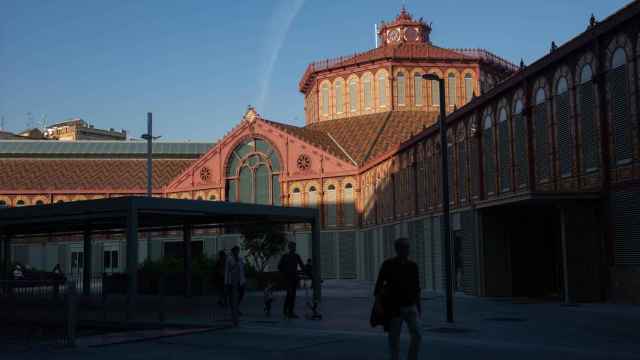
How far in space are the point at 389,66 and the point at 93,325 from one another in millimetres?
50793

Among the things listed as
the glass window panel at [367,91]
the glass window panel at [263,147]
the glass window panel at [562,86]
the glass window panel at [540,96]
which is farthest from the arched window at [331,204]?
the glass window panel at [562,86]

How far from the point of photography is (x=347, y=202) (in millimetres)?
62719

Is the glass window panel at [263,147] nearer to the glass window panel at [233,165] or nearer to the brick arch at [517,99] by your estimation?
the glass window panel at [233,165]

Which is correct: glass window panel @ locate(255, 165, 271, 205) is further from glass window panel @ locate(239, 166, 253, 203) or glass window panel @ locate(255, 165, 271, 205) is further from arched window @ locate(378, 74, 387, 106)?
arched window @ locate(378, 74, 387, 106)

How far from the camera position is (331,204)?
Answer: 63.5 meters

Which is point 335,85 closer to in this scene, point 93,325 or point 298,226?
point 298,226

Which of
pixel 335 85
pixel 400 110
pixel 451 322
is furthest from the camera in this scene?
pixel 335 85

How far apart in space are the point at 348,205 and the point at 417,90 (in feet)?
45.2

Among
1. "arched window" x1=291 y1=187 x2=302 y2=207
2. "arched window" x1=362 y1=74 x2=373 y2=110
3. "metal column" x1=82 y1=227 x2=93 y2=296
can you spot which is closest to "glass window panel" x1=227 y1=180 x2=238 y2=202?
"arched window" x1=291 y1=187 x2=302 y2=207

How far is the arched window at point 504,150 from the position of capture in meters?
32.5

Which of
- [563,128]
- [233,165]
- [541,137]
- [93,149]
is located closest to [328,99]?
[233,165]

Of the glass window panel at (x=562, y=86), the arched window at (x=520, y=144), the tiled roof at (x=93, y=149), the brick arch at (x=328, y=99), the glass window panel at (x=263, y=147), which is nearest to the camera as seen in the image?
the glass window panel at (x=562, y=86)

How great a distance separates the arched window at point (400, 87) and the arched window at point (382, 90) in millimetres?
1067

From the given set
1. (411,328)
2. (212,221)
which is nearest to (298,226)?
(212,221)
